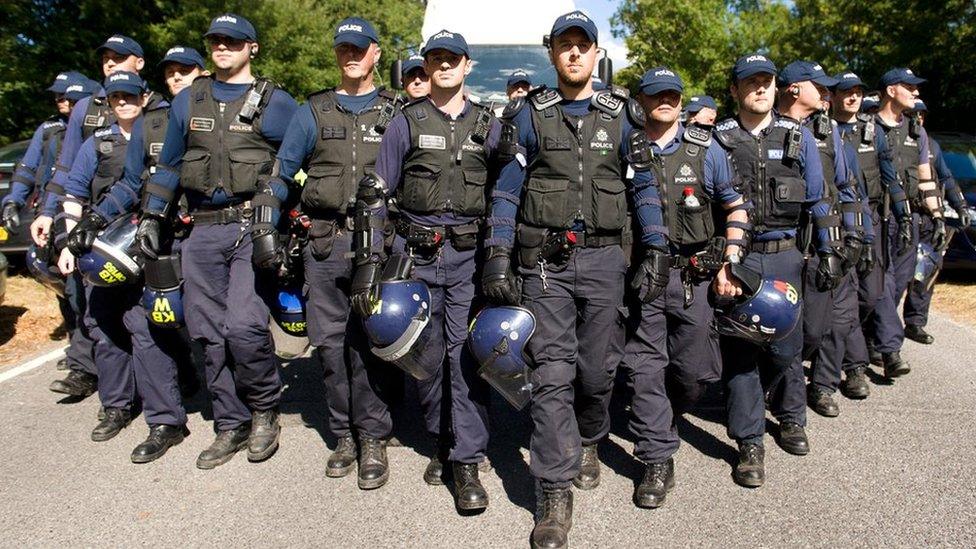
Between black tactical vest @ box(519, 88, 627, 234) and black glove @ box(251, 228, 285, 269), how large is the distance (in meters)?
1.46

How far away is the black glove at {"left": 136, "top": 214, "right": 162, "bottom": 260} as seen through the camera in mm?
4680

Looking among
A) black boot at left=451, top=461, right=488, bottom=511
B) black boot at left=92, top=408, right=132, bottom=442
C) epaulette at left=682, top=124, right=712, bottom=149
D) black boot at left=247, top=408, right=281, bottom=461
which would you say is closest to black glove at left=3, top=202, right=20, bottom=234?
black boot at left=92, top=408, right=132, bottom=442

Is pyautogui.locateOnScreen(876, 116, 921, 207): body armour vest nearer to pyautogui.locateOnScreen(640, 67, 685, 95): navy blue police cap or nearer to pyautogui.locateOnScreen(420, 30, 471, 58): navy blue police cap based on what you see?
pyautogui.locateOnScreen(640, 67, 685, 95): navy blue police cap

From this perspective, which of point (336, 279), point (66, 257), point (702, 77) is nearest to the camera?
point (336, 279)

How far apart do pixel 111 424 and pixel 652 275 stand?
366 centimetres

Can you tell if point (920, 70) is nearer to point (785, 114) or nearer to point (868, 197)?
point (868, 197)

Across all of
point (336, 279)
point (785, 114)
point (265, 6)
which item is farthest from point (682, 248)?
point (265, 6)

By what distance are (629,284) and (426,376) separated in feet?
4.00

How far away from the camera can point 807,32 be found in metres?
20.5

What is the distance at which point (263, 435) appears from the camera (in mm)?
4785

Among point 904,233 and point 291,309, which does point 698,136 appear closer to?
point 291,309

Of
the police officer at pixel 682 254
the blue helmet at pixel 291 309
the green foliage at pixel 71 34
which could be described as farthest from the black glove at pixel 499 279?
the green foliage at pixel 71 34

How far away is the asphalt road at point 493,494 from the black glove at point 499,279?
1.12 metres

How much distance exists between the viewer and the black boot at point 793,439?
4.79m
